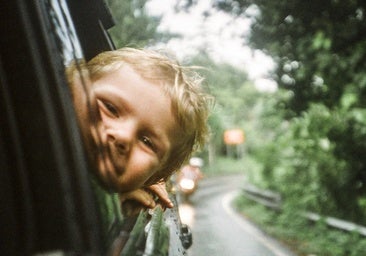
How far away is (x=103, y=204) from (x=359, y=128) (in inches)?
359

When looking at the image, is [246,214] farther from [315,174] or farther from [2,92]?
[2,92]

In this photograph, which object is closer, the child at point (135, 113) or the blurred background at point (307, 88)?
the child at point (135, 113)

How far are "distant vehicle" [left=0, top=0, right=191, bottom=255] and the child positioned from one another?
0.27 feet

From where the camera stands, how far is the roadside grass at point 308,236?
28.3ft

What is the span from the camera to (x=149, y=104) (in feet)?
4.75

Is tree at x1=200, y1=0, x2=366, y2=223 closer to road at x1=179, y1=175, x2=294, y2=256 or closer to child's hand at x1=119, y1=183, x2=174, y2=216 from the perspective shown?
road at x1=179, y1=175, x2=294, y2=256

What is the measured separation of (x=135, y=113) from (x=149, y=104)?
2.3 inches

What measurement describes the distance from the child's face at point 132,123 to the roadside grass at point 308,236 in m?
7.02

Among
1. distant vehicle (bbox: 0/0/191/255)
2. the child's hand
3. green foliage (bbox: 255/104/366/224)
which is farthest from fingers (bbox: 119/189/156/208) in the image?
green foliage (bbox: 255/104/366/224)

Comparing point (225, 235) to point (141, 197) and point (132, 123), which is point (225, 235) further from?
point (132, 123)

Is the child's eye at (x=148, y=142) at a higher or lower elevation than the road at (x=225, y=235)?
higher

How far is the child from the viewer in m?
1.21

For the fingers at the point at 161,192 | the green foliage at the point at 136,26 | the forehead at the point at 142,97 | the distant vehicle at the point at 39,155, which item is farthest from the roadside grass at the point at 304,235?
the distant vehicle at the point at 39,155

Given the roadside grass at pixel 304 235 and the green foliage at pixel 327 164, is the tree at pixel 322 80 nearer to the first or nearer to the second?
the green foliage at pixel 327 164
